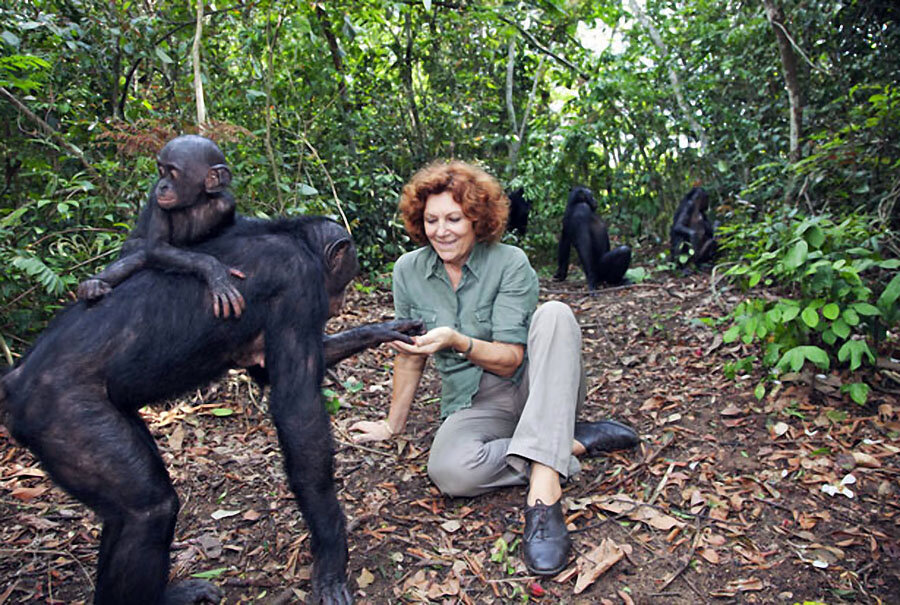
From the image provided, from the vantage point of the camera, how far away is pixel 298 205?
4832 millimetres

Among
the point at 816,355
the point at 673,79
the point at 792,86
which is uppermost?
the point at 673,79

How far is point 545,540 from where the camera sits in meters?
2.71

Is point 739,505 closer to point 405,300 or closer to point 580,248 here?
point 405,300

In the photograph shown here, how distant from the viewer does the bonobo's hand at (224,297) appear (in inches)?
89.2

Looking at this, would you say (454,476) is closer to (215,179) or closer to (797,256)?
(215,179)

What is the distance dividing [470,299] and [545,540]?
1.27 metres

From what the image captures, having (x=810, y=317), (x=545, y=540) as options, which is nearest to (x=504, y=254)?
(x=545, y=540)

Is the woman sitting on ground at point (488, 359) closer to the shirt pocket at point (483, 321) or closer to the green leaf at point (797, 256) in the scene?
the shirt pocket at point (483, 321)

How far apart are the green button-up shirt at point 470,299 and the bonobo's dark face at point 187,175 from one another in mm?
1081

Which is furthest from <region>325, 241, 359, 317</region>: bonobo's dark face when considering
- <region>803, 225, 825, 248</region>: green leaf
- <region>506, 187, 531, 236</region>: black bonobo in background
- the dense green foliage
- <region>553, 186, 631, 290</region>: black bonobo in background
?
<region>506, 187, 531, 236</region>: black bonobo in background

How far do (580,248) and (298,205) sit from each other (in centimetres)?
407

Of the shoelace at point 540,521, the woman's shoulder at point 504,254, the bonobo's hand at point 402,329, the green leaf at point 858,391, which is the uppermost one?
the woman's shoulder at point 504,254

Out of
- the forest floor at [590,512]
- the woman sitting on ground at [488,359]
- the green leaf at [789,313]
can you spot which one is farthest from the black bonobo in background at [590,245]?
the woman sitting on ground at [488,359]

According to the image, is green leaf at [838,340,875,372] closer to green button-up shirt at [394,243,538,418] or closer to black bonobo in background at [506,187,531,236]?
green button-up shirt at [394,243,538,418]
